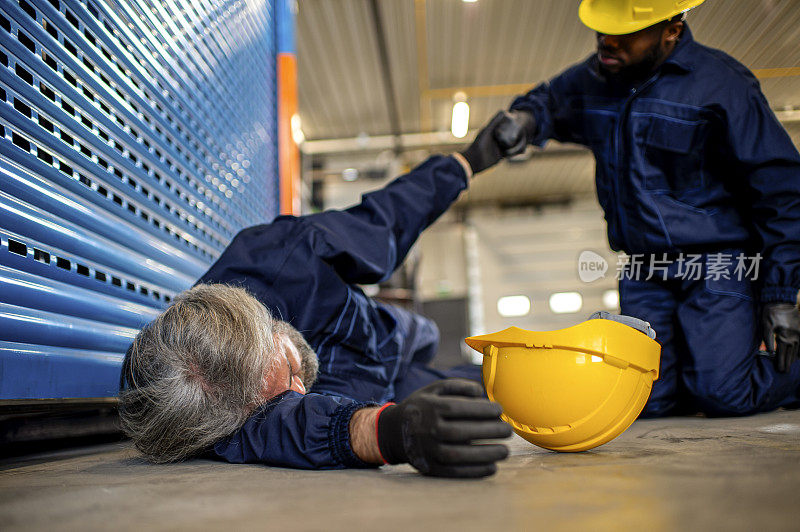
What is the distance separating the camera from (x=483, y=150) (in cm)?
233

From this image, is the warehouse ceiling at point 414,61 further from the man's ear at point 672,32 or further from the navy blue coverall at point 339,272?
the navy blue coverall at point 339,272

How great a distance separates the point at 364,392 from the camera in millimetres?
2023

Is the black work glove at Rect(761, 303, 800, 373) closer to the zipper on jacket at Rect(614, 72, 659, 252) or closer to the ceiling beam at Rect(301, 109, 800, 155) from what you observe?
the zipper on jacket at Rect(614, 72, 659, 252)

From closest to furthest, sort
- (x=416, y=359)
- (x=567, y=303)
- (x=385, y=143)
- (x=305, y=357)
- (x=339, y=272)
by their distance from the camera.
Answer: (x=305, y=357)
(x=339, y=272)
(x=416, y=359)
(x=385, y=143)
(x=567, y=303)

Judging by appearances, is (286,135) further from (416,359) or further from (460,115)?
Result: (460,115)

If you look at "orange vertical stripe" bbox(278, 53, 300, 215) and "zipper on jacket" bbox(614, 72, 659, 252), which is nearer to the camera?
"zipper on jacket" bbox(614, 72, 659, 252)

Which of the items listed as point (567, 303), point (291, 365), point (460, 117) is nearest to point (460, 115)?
point (460, 117)

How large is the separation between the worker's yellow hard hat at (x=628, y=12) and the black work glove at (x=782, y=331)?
1169mm

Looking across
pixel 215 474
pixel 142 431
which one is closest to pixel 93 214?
pixel 142 431

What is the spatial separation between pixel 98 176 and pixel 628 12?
1984mm

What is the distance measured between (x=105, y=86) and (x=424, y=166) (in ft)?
3.85

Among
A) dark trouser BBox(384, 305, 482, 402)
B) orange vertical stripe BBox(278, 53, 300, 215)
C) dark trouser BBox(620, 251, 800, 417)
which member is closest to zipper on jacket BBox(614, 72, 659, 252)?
dark trouser BBox(620, 251, 800, 417)

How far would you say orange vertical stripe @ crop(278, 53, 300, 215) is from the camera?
375cm

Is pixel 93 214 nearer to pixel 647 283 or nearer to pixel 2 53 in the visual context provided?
pixel 2 53
